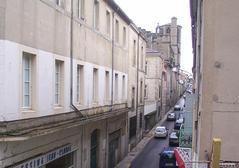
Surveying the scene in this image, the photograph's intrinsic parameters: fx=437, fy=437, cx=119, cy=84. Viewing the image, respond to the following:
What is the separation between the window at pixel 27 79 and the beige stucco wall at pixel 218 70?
5.65 m

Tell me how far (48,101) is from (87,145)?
614 centimetres

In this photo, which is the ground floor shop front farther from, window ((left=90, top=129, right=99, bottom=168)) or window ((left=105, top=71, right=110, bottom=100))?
window ((left=105, top=71, right=110, bottom=100))

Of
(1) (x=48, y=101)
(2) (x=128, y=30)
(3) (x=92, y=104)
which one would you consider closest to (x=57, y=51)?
(1) (x=48, y=101)

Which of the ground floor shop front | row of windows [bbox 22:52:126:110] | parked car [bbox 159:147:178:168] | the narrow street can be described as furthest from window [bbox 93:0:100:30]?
parked car [bbox 159:147:178:168]

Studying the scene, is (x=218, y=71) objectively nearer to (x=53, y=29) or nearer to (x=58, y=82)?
(x=53, y=29)

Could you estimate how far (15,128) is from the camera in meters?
12.6

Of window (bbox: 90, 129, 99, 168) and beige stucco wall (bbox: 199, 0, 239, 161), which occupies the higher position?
beige stucco wall (bbox: 199, 0, 239, 161)

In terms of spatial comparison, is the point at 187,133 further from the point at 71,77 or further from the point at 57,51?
the point at 57,51

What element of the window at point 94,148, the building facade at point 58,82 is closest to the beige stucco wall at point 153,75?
the building facade at point 58,82

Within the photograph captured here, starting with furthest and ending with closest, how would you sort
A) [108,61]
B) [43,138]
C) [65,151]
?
[108,61] → [65,151] → [43,138]

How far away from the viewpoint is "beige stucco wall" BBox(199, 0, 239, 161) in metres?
11.6

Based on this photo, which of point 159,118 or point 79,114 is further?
point 159,118

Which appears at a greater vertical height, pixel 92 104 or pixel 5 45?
pixel 5 45

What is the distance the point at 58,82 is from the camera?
17172 millimetres
